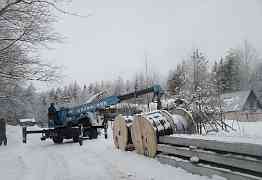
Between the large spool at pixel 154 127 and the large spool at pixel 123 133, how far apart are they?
112 centimetres

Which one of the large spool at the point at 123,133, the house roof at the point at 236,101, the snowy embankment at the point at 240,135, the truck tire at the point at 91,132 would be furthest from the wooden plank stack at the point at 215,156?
the house roof at the point at 236,101

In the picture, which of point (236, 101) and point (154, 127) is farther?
point (236, 101)

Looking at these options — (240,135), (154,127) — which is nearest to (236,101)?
(240,135)

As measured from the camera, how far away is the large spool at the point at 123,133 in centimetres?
1218

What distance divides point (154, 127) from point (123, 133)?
2733mm

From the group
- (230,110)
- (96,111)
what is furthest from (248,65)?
(96,111)

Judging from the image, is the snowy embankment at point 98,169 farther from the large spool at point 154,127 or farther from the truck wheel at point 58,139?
the truck wheel at point 58,139

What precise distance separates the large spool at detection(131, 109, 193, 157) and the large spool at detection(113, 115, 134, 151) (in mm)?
1115

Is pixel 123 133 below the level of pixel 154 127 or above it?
below

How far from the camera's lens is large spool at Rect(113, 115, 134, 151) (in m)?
12.2

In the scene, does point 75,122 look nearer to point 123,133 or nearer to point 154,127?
point 123,133

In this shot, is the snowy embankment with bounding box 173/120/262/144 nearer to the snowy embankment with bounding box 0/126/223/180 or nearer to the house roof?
the snowy embankment with bounding box 0/126/223/180

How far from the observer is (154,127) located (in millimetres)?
9766

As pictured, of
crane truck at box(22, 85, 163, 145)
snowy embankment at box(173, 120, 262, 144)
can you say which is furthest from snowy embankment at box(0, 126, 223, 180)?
crane truck at box(22, 85, 163, 145)
